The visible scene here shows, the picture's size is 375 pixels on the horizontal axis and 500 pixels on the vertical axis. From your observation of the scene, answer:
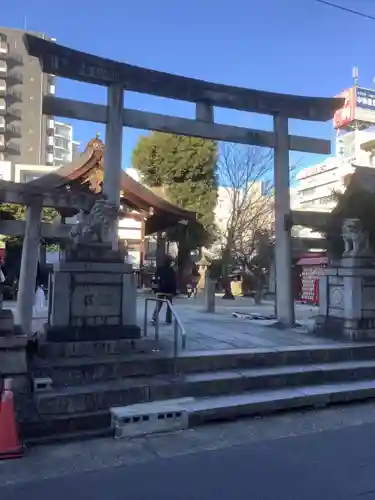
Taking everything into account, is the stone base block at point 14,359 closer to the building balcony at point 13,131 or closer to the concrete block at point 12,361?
the concrete block at point 12,361

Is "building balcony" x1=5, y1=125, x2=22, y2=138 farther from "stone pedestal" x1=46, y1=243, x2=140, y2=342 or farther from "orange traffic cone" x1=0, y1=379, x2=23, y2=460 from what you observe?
"orange traffic cone" x1=0, y1=379, x2=23, y2=460

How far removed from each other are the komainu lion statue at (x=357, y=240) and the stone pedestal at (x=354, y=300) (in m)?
0.12

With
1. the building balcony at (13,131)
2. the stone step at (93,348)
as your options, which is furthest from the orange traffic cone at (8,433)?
the building balcony at (13,131)

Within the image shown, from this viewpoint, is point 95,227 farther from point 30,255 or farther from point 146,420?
point 30,255

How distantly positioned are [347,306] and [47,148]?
218 feet

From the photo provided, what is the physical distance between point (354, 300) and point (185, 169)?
68.6ft

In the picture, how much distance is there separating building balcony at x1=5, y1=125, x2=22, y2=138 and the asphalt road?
64.4m

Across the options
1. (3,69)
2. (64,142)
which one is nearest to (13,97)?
(3,69)

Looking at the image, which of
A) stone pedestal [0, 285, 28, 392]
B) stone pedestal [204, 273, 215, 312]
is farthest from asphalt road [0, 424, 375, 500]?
stone pedestal [204, 273, 215, 312]

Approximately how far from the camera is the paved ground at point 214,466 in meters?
4.05

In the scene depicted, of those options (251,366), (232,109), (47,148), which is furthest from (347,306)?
(47,148)

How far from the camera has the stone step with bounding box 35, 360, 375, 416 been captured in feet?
19.0

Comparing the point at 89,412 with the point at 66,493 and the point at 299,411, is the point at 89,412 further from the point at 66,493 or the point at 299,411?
the point at 299,411

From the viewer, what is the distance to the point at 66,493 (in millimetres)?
4043
